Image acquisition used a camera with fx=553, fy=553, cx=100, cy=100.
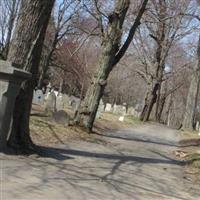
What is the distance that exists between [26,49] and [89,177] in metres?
2.72

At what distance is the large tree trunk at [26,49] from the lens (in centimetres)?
1003

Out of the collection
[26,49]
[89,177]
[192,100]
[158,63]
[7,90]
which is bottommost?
[89,177]

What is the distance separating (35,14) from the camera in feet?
33.1

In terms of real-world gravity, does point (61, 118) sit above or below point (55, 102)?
below

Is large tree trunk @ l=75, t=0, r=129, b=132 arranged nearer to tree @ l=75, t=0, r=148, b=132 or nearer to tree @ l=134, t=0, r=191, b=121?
tree @ l=75, t=0, r=148, b=132

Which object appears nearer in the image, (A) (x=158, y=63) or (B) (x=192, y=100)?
(B) (x=192, y=100)

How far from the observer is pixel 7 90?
9297 millimetres

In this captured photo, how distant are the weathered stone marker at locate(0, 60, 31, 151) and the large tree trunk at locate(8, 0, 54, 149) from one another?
42 centimetres

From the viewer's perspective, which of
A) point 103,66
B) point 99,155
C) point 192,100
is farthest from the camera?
point 192,100

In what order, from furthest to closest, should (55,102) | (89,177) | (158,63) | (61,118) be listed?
A: 1. (158,63)
2. (55,102)
3. (61,118)
4. (89,177)

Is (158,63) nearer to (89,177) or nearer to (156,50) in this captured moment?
(156,50)

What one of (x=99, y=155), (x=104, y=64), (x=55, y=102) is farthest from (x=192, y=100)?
(x=99, y=155)

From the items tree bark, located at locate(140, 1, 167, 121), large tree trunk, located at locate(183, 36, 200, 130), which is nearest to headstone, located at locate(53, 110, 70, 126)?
large tree trunk, located at locate(183, 36, 200, 130)

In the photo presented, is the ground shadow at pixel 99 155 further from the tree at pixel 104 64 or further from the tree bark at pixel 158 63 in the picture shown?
the tree bark at pixel 158 63
